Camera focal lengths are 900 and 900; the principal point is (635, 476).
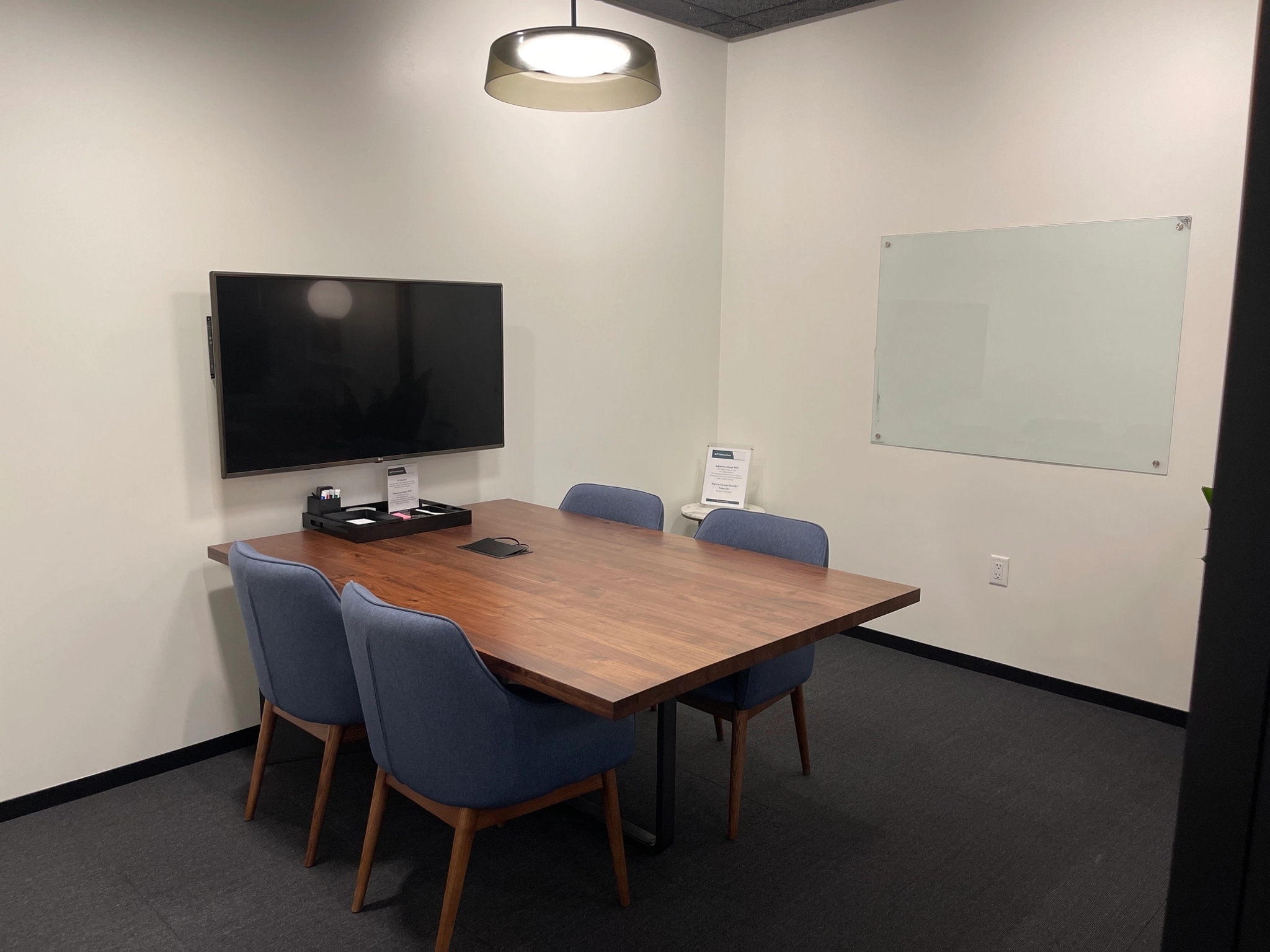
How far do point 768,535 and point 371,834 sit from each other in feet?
4.88

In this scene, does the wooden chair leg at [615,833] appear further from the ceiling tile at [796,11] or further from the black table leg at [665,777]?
the ceiling tile at [796,11]

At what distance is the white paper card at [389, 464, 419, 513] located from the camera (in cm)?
335

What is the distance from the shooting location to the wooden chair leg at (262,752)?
2670mm

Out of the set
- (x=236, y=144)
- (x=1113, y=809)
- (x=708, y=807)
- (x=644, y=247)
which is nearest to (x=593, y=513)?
(x=708, y=807)

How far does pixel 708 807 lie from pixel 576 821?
0.42m

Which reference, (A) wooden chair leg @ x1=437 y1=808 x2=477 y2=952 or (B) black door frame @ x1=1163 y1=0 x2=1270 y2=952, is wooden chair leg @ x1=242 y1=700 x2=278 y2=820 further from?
(B) black door frame @ x1=1163 y1=0 x2=1270 y2=952

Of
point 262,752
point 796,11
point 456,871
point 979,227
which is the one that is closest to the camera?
point 456,871

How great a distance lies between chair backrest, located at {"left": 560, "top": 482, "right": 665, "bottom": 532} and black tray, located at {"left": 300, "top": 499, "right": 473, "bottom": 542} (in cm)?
45

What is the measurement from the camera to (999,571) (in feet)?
12.8

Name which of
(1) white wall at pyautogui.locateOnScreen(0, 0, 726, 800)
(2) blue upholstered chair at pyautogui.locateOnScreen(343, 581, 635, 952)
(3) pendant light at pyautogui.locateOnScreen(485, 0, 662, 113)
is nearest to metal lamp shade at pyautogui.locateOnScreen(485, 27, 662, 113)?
(3) pendant light at pyautogui.locateOnScreen(485, 0, 662, 113)

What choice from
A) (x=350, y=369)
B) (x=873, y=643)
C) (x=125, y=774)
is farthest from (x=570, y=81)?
(x=873, y=643)

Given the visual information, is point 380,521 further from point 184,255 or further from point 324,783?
point 184,255

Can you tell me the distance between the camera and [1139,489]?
137 inches

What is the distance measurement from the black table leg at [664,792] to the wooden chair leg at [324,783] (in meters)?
0.84
